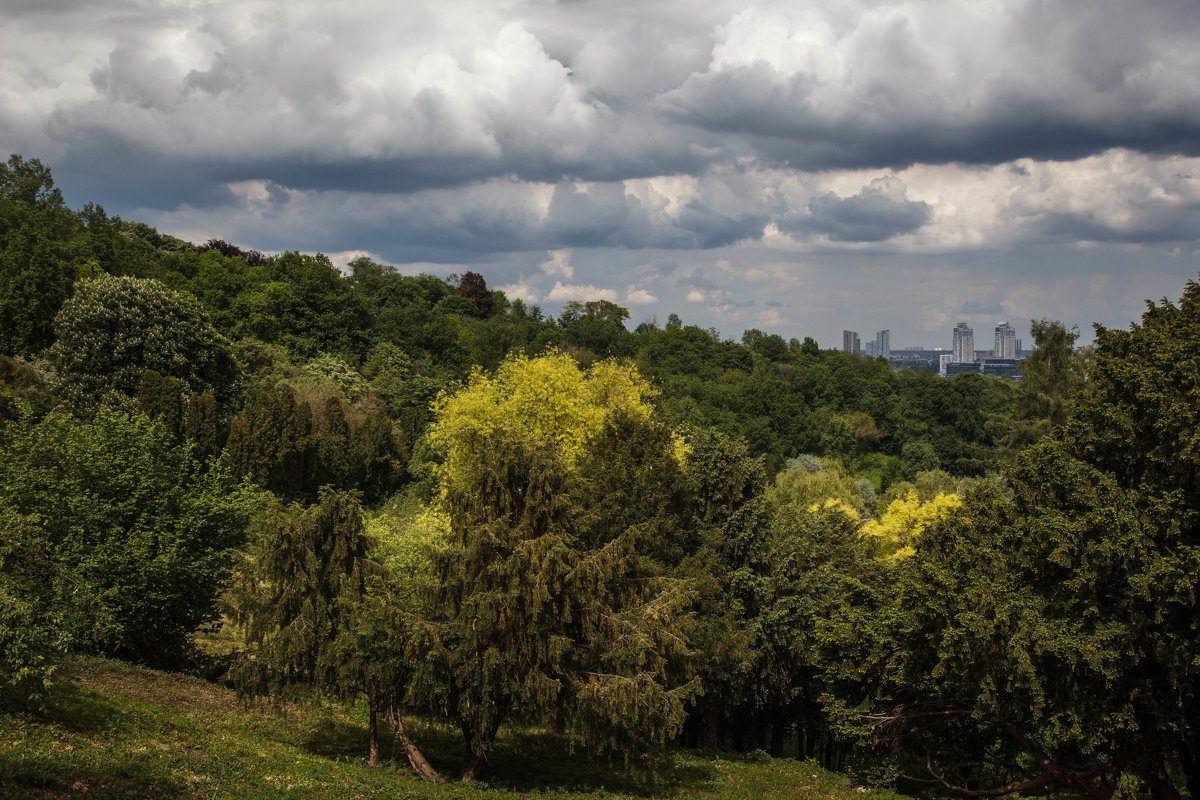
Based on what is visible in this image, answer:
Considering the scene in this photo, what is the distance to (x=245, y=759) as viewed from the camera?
45.9ft

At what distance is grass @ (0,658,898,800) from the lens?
11.6 m

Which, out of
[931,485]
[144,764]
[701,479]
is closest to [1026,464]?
[701,479]

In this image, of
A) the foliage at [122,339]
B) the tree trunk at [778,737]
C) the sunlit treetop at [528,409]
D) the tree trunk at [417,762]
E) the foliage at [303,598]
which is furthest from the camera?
the foliage at [122,339]

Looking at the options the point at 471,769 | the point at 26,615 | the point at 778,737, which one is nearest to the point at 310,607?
the point at 471,769

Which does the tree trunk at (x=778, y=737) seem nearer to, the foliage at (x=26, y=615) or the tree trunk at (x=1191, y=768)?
the tree trunk at (x=1191, y=768)

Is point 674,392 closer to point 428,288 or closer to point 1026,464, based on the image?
point 428,288

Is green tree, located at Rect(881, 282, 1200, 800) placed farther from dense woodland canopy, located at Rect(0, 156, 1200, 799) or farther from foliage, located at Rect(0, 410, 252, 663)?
foliage, located at Rect(0, 410, 252, 663)

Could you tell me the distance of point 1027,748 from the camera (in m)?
18.0

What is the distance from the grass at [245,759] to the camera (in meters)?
11.6

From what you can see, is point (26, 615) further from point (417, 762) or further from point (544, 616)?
point (544, 616)

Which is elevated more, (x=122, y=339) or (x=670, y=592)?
(x=122, y=339)

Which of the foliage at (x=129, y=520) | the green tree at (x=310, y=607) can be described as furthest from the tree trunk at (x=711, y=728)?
the foliage at (x=129, y=520)

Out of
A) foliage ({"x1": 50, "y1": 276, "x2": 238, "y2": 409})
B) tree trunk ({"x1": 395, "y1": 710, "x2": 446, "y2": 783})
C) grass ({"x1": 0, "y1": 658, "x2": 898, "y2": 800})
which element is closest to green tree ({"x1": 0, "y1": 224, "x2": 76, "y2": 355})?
foliage ({"x1": 50, "y1": 276, "x2": 238, "y2": 409})

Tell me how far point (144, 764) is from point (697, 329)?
5240 inches
